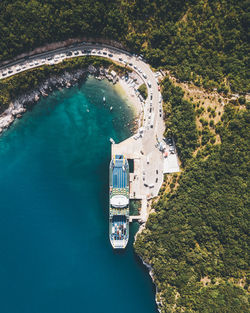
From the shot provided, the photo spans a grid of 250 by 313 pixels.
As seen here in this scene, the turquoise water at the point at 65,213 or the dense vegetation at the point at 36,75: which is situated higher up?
the dense vegetation at the point at 36,75

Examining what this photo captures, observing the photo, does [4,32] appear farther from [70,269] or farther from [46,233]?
[70,269]

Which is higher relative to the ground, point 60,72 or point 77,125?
point 60,72

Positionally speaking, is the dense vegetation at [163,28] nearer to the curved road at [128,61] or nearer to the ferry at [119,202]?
the curved road at [128,61]

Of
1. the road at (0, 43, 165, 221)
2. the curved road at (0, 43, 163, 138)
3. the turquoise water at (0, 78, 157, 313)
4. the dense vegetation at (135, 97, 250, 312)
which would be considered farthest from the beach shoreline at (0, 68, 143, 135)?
the dense vegetation at (135, 97, 250, 312)

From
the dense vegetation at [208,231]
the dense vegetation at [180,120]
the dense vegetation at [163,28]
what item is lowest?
the dense vegetation at [208,231]

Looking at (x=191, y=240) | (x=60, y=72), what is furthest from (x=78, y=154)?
(x=191, y=240)

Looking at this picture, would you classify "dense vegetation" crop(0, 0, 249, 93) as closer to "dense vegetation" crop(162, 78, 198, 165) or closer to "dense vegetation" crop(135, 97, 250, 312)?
"dense vegetation" crop(162, 78, 198, 165)

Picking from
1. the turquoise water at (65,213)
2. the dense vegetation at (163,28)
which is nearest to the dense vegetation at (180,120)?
the dense vegetation at (163,28)

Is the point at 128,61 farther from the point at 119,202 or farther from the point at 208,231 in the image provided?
the point at 208,231
